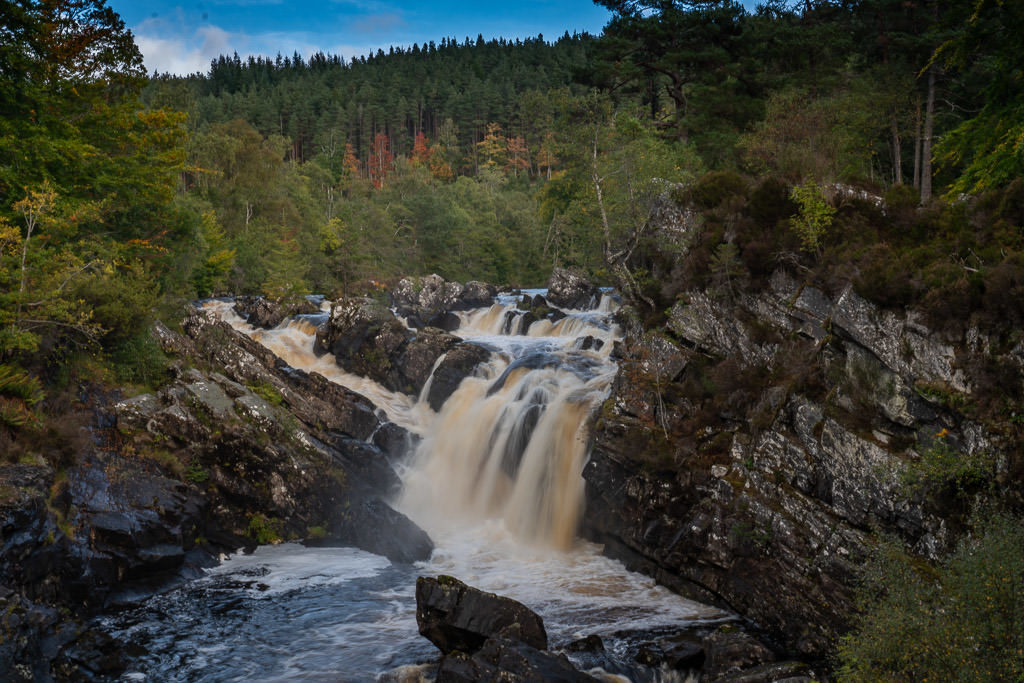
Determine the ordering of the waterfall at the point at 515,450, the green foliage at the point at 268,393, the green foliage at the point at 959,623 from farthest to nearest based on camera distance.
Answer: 1. the green foliage at the point at 268,393
2. the waterfall at the point at 515,450
3. the green foliage at the point at 959,623

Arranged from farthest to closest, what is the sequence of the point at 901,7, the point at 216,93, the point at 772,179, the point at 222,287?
the point at 216,93 → the point at 222,287 → the point at 901,7 → the point at 772,179

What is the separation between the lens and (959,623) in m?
8.21

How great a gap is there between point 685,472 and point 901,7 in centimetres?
2062

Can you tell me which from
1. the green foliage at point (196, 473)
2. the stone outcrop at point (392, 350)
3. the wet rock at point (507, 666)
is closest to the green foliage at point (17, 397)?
the green foliage at point (196, 473)

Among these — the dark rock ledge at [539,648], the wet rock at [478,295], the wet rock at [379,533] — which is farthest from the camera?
the wet rock at [478,295]

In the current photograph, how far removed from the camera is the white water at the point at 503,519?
1420 cm

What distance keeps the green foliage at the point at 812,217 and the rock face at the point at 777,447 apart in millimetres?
1130

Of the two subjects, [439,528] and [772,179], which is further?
[439,528]

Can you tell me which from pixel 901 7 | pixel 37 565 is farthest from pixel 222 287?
pixel 901 7

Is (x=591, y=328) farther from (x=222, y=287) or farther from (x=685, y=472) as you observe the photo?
(x=222, y=287)

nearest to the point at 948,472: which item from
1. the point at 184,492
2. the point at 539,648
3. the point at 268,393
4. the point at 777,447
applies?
the point at 777,447

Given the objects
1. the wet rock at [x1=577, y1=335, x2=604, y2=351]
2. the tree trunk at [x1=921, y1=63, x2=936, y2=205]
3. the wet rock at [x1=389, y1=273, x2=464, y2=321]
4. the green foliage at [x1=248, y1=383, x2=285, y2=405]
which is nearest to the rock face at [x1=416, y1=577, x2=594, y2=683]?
the green foliage at [x1=248, y1=383, x2=285, y2=405]

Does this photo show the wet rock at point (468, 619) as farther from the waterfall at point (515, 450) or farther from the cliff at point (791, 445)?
the waterfall at point (515, 450)

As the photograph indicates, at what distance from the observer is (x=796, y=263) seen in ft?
55.2
